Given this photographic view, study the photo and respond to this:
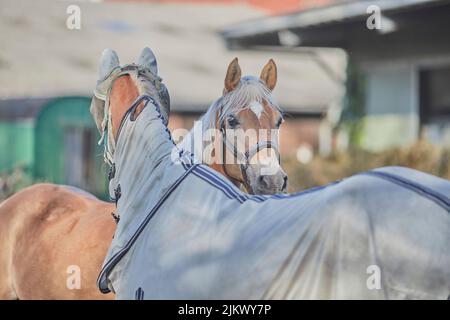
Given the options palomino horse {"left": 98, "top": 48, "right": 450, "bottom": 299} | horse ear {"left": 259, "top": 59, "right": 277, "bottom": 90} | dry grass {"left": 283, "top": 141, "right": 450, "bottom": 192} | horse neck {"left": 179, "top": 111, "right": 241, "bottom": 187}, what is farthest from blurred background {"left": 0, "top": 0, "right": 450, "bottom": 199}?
palomino horse {"left": 98, "top": 48, "right": 450, "bottom": 299}

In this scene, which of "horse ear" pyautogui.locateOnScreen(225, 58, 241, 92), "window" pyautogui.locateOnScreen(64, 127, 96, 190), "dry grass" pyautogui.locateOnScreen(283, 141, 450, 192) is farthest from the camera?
"window" pyautogui.locateOnScreen(64, 127, 96, 190)

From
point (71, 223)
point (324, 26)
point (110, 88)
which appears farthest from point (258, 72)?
point (110, 88)

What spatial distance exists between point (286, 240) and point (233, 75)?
1.34 m

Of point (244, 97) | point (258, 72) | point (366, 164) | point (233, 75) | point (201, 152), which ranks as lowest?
point (366, 164)

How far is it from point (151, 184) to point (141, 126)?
0.33 metres

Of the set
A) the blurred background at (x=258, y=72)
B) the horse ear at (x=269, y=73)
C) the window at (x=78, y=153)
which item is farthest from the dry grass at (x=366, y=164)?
the window at (x=78, y=153)

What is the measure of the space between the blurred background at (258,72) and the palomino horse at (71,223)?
0.46 meters

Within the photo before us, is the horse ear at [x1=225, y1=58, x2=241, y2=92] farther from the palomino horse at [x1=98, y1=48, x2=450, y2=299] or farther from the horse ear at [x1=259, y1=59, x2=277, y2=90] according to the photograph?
the palomino horse at [x1=98, y1=48, x2=450, y2=299]

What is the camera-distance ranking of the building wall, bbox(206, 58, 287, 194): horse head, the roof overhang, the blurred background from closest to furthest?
bbox(206, 58, 287, 194): horse head < the roof overhang < the blurred background < the building wall

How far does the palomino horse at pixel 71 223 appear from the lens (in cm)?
445

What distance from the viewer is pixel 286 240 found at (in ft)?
11.2

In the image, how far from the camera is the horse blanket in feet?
10.8

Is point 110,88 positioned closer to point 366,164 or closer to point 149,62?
point 149,62
